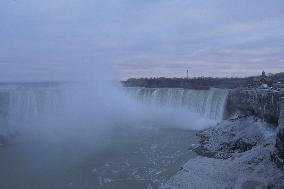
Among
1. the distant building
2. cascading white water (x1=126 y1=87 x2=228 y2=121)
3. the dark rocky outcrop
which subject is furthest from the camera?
cascading white water (x1=126 y1=87 x2=228 y2=121)

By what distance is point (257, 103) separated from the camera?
29469 millimetres

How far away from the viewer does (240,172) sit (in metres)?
18.2

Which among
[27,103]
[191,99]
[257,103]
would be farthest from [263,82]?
[27,103]

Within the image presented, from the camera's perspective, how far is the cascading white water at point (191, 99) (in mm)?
42188

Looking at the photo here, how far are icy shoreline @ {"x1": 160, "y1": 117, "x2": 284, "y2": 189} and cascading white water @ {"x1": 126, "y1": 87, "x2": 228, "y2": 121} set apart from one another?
13.1 m

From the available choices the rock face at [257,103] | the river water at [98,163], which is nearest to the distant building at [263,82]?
the rock face at [257,103]

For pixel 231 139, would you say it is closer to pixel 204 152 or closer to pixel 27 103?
pixel 204 152

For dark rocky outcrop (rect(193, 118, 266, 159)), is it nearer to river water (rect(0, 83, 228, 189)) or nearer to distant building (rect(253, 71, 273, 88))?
river water (rect(0, 83, 228, 189))

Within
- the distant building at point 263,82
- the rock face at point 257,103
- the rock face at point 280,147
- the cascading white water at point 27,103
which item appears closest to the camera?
the rock face at point 280,147

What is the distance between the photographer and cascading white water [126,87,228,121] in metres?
42.2

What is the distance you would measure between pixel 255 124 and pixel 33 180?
13.8 metres

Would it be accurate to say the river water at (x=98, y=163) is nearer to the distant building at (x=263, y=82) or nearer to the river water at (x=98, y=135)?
the river water at (x=98, y=135)

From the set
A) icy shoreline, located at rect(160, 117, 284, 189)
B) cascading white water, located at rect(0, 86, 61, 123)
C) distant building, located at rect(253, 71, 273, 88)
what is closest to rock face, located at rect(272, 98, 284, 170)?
icy shoreline, located at rect(160, 117, 284, 189)

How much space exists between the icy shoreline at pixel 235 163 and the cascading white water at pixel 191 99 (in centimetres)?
1311
